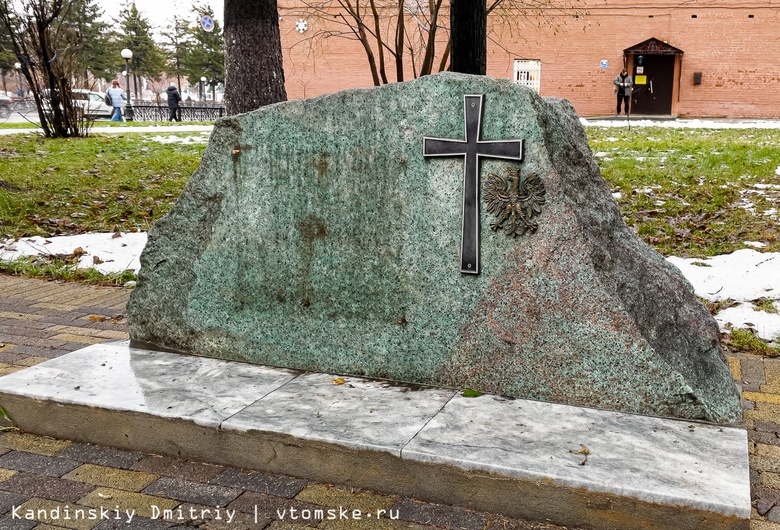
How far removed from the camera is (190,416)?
2924 millimetres

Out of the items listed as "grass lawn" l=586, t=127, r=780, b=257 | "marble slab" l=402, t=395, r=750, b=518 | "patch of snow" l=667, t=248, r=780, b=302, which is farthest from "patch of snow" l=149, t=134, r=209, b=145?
"marble slab" l=402, t=395, r=750, b=518

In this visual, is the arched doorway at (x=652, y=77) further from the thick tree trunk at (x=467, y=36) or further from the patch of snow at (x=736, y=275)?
the patch of snow at (x=736, y=275)

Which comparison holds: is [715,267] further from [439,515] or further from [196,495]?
[196,495]

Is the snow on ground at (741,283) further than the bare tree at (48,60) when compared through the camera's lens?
No

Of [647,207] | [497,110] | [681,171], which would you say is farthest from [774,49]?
[497,110]

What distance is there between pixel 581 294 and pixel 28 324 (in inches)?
139

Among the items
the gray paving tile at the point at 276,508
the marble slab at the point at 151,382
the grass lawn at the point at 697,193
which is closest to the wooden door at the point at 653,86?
the grass lawn at the point at 697,193

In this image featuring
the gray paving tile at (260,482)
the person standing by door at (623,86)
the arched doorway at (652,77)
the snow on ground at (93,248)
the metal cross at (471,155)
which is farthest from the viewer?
the arched doorway at (652,77)

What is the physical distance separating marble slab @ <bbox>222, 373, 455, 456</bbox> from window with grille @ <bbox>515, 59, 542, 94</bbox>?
2792 centimetres

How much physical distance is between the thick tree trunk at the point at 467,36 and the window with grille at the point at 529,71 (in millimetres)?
24157

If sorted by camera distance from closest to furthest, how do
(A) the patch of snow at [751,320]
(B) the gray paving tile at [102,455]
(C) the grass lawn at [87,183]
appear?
(B) the gray paving tile at [102,455] → (A) the patch of snow at [751,320] → (C) the grass lawn at [87,183]

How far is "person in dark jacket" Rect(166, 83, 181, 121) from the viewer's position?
86.0ft

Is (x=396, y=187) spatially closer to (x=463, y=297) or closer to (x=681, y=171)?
(x=463, y=297)

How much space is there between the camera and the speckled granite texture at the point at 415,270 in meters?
2.98
